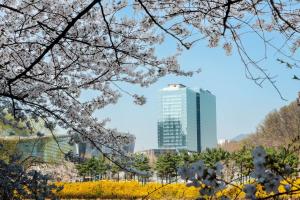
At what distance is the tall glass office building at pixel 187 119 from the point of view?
158875 mm

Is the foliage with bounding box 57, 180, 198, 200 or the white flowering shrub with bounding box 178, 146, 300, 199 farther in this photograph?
the foliage with bounding box 57, 180, 198, 200

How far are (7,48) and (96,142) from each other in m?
1.50

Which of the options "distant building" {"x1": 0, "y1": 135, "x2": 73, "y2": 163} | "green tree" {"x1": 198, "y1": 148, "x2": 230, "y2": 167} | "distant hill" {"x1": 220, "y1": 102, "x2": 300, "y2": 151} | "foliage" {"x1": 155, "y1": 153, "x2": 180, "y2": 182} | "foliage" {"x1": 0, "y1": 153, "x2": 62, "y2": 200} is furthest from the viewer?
"distant hill" {"x1": 220, "y1": 102, "x2": 300, "y2": 151}

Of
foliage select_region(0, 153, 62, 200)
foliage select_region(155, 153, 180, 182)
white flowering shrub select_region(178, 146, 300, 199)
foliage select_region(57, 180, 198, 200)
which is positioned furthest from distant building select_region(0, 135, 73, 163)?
foliage select_region(155, 153, 180, 182)

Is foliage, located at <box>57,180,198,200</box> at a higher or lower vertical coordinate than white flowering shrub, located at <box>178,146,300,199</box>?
lower

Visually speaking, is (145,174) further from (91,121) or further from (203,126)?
(203,126)

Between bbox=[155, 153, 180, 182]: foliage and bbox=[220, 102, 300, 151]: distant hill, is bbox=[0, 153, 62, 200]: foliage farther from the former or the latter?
bbox=[220, 102, 300, 151]: distant hill

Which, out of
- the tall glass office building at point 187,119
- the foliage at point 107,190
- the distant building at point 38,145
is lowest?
the foliage at point 107,190

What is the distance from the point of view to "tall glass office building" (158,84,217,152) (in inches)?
6255

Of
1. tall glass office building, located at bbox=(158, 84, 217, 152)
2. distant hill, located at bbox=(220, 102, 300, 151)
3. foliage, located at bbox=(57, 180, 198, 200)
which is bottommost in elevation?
foliage, located at bbox=(57, 180, 198, 200)

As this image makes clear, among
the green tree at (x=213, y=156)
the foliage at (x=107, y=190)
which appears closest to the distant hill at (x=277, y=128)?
the green tree at (x=213, y=156)

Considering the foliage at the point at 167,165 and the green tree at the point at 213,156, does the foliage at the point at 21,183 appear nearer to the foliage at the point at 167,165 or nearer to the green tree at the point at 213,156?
the green tree at the point at 213,156

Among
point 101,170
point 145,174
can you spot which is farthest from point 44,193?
point 101,170

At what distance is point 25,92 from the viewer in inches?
206
